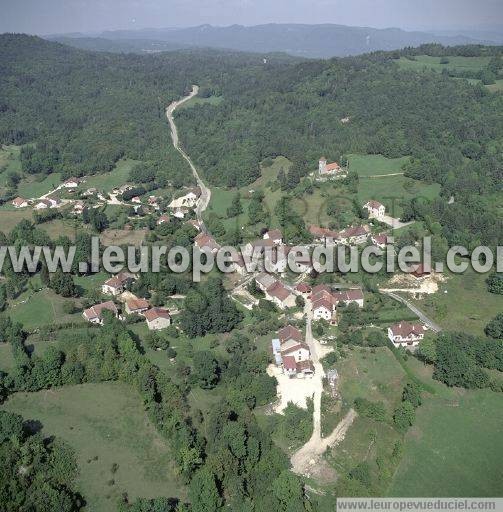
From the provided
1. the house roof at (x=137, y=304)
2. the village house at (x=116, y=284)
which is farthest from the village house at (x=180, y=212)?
the house roof at (x=137, y=304)

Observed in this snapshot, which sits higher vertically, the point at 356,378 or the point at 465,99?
the point at 465,99

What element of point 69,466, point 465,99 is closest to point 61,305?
point 69,466

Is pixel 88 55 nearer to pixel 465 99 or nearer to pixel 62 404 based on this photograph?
pixel 465 99

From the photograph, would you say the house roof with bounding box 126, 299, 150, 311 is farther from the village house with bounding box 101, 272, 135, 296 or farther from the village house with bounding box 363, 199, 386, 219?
the village house with bounding box 363, 199, 386, 219

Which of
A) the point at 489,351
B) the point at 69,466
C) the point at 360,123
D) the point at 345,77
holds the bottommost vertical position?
the point at 69,466

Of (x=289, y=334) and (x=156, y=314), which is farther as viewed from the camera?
(x=156, y=314)

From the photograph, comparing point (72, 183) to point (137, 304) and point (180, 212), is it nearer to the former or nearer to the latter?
point (180, 212)

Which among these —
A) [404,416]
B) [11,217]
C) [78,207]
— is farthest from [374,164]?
[11,217]
